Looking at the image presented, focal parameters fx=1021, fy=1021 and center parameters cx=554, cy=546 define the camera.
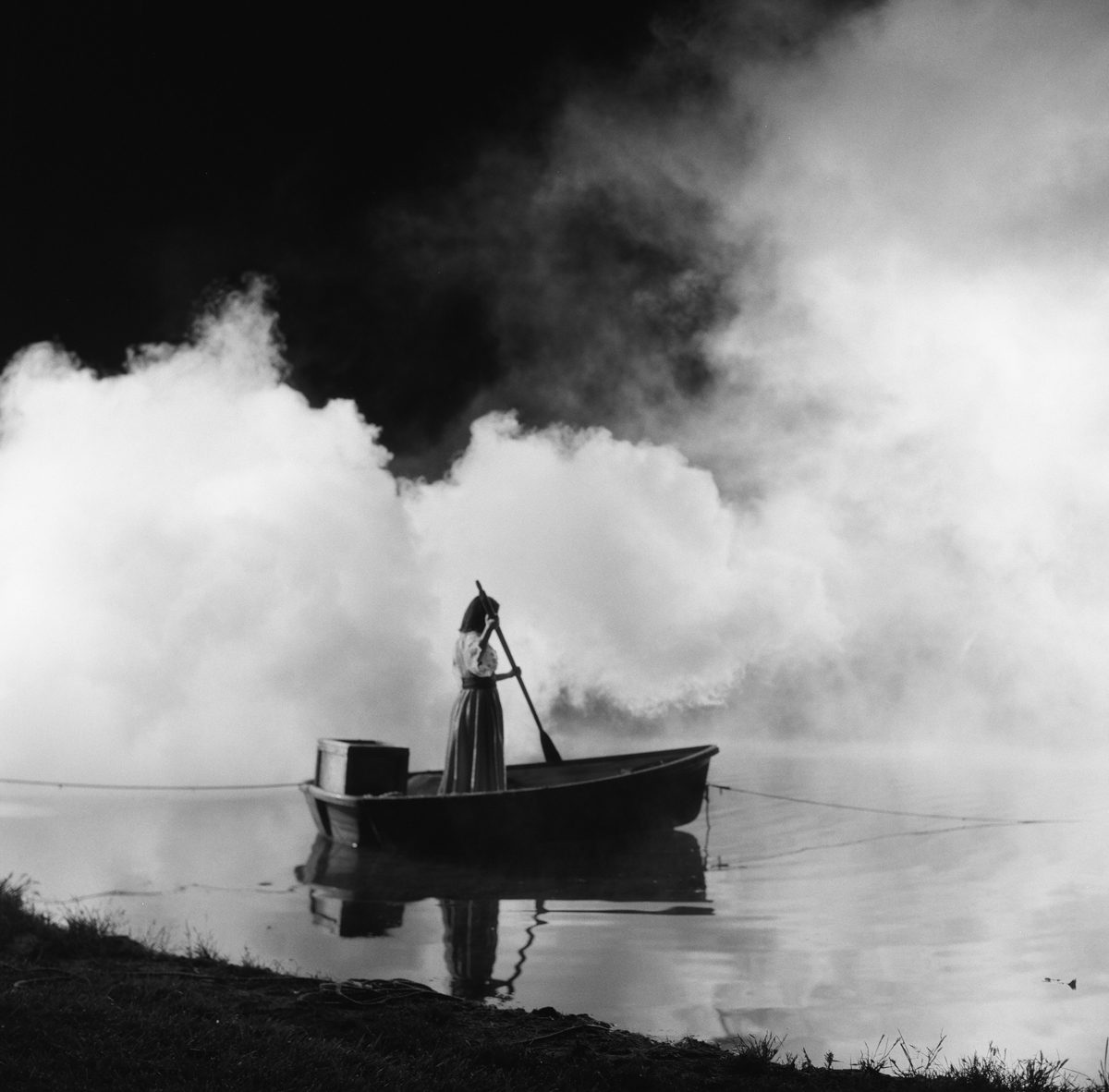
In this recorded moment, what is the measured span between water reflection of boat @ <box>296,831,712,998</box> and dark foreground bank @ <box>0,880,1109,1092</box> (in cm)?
170

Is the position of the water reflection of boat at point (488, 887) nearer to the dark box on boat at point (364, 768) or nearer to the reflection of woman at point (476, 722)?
the dark box on boat at point (364, 768)

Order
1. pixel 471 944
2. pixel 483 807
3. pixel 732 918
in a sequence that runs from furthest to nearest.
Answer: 1. pixel 483 807
2. pixel 732 918
3. pixel 471 944

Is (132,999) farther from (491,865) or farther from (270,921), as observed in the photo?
(491,865)

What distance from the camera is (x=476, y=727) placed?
639 inches

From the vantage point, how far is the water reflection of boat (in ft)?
34.8

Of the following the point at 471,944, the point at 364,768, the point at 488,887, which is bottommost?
the point at 471,944

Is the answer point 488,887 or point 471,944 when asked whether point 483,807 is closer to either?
point 488,887

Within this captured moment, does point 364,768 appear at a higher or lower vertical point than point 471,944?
higher

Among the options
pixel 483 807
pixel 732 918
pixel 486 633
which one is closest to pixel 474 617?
pixel 486 633

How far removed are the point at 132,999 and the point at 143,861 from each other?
1172 cm

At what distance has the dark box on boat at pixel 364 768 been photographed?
17.1 metres

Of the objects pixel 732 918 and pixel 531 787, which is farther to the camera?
pixel 531 787

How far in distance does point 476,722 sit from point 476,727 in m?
0.09

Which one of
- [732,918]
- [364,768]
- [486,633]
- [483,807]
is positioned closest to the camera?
[732,918]
